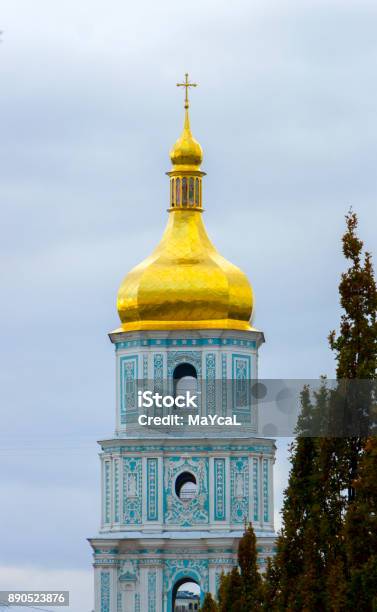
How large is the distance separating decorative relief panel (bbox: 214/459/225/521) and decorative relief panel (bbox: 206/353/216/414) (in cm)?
105

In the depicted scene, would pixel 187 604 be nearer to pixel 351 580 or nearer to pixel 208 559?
pixel 208 559

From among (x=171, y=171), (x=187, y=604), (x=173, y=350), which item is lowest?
(x=187, y=604)

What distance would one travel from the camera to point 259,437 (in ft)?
172

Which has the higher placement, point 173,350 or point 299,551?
point 173,350

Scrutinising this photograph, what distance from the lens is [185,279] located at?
177 feet

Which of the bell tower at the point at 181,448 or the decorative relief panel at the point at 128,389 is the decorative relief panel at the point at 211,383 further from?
the decorative relief panel at the point at 128,389

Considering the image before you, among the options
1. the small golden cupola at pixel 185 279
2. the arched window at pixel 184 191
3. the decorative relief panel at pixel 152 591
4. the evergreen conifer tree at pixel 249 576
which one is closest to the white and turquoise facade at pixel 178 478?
the decorative relief panel at pixel 152 591

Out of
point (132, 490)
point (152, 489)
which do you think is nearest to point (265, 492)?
point (152, 489)

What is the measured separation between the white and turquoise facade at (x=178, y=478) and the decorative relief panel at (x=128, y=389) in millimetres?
20

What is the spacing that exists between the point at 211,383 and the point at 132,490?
2.63 meters

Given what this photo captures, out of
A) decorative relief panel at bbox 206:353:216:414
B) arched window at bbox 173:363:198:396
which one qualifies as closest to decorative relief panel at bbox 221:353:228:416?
decorative relief panel at bbox 206:353:216:414

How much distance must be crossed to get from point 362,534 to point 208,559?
26855 mm

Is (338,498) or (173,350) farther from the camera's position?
(173,350)

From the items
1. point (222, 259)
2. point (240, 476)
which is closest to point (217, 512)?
point (240, 476)
